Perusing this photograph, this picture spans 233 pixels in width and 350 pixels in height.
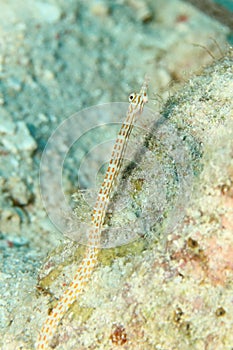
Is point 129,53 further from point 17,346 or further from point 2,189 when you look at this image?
point 17,346

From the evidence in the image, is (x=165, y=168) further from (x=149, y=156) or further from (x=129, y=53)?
Result: (x=129, y=53)

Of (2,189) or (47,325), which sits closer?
(47,325)

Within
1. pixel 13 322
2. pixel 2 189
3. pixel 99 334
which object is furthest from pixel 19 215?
pixel 99 334

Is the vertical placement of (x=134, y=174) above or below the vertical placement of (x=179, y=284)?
above

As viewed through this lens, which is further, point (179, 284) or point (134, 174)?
point (134, 174)

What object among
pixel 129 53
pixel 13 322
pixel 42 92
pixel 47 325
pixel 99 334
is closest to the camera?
pixel 99 334

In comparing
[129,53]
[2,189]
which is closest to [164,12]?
[129,53]

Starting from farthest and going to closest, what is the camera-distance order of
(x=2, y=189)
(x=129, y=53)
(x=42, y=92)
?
1. (x=129, y=53)
2. (x=42, y=92)
3. (x=2, y=189)

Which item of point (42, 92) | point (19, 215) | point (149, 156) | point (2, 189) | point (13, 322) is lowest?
point (13, 322)

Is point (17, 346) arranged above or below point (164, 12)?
below
